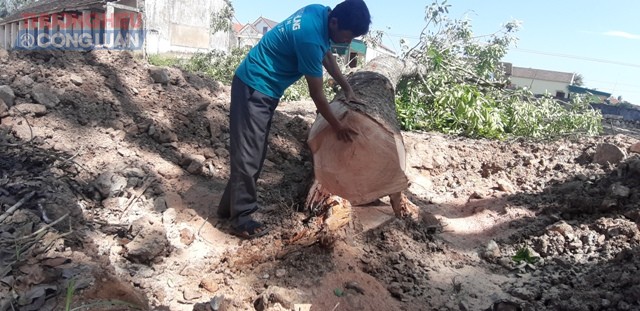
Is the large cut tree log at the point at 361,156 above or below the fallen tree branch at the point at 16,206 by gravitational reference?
above

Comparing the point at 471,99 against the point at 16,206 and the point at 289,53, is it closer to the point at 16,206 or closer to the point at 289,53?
the point at 289,53

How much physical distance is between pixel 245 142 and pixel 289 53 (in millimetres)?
660

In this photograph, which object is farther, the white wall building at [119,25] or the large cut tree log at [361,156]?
the white wall building at [119,25]

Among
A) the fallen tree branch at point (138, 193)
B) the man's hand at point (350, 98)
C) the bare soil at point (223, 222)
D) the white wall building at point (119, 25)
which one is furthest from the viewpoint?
the white wall building at point (119, 25)

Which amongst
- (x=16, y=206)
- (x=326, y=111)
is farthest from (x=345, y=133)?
(x=16, y=206)

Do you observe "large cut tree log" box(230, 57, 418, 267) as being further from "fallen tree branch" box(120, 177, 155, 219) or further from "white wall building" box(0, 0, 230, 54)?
"white wall building" box(0, 0, 230, 54)

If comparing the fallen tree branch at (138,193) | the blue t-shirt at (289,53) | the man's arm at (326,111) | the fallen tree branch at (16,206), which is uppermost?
the blue t-shirt at (289,53)

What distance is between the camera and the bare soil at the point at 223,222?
8.13 ft

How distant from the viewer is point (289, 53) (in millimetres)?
2943

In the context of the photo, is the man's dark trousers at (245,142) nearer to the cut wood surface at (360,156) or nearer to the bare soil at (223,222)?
the bare soil at (223,222)

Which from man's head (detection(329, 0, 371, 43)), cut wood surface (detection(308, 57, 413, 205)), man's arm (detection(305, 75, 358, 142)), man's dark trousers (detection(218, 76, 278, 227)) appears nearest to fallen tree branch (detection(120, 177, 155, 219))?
man's dark trousers (detection(218, 76, 278, 227))

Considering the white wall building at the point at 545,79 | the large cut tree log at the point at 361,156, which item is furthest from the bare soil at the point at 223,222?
Result: the white wall building at the point at 545,79

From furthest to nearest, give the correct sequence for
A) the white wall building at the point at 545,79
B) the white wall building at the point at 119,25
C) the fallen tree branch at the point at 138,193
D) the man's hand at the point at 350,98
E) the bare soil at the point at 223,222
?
the white wall building at the point at 545,79 < the white wall building at the point at 119,25 < the fallen tree branch at the point at 138,193 < the man's hand at the point at 350,98 < the bare soil at the point at 223,222

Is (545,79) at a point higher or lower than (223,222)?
higher
